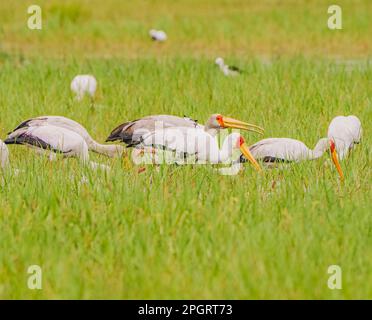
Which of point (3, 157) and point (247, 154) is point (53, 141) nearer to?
point (3, 157)

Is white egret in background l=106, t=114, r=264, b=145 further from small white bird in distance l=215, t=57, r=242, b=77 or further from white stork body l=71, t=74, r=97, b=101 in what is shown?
small white bird in distance l=215, t=57, r=242, b=77

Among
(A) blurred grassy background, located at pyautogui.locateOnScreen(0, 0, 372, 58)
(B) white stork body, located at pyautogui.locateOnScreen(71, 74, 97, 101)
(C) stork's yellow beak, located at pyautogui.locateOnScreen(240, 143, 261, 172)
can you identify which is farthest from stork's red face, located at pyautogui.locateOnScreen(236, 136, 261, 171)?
(A) blurred grassy background, located at pyautogui.locateOnScreen(0, 0, 372, 58)

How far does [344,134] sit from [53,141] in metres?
2.23

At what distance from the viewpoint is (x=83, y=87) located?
10.5 metres

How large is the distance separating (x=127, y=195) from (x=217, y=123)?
6.51 feet

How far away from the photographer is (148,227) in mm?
5238

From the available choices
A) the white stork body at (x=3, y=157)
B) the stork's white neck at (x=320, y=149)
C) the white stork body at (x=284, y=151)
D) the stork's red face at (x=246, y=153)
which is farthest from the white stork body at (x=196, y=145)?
the white stork body at (x=3, y=157)

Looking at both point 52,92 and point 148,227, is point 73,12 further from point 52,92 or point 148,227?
point 148,227

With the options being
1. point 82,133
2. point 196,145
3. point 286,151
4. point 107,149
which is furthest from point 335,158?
point 82,133

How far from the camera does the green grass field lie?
4.48m

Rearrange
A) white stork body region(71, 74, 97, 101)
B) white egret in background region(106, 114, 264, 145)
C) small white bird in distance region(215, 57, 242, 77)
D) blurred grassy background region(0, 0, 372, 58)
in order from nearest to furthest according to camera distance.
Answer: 1. white egret in background region(106, 114, 264, 145)
2. white stork body region(71, 74, 97, 101)
3. small white bird in distance region(215, 57, 242, 77)
4. blurred grassy background region(0, 0, 372, 58)

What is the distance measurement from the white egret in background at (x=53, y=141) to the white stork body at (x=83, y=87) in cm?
313

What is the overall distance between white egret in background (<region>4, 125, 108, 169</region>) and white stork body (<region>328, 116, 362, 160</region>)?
193cm
